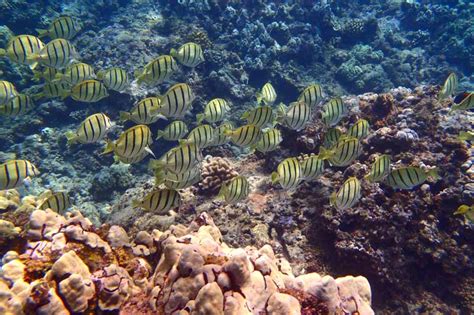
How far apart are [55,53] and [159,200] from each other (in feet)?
15.9

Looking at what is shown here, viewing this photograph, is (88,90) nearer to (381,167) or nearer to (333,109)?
(333,109)

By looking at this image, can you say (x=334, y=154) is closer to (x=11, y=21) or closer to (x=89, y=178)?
(x=89, y=178)

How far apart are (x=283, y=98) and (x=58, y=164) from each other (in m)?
9.37

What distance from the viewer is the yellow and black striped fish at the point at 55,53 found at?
7031 millimetres

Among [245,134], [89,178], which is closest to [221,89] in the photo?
[89,178]

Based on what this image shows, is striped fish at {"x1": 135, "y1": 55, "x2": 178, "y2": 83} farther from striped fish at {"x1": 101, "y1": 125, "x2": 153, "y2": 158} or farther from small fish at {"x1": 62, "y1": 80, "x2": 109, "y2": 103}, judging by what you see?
striped fish at {"x1": 101, "y1": 125, "x2": 153, "y2": 158}

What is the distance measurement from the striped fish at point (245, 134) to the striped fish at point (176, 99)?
2.62ft

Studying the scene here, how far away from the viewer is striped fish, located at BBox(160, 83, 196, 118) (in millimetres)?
5293

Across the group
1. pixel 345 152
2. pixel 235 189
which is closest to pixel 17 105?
pixel 235 189

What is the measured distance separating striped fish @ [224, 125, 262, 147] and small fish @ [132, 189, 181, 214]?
5.21 ft

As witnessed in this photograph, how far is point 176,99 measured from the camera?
5316mm

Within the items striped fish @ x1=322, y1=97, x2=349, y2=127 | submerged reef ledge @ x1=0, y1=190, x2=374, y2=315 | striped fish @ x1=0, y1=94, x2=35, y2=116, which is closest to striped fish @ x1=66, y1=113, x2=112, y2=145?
submerged reef ledge @ x1=0, y1=190, x2=374, y2=315

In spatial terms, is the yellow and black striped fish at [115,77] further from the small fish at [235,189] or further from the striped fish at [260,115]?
the small fish at [235,189]

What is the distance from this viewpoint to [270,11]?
17.6 meters
